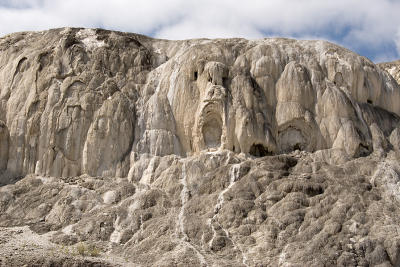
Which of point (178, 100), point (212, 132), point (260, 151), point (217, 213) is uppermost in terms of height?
point (178, 100)

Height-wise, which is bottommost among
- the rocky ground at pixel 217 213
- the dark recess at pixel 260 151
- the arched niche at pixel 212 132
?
the rocky ground at pixel 217 213

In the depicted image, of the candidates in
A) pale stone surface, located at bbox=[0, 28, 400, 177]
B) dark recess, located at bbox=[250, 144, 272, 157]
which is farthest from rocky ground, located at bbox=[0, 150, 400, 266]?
pale stone surface, located at bbox=[0, 28, 400, 177]

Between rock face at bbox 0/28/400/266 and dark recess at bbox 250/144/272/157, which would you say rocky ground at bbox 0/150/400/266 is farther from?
dark recess at bbox 250/144/272/157

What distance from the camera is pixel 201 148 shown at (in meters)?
36.6

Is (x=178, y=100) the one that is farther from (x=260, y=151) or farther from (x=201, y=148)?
(x=260, y=151)

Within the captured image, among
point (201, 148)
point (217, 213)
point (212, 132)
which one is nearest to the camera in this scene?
point (217, 213)

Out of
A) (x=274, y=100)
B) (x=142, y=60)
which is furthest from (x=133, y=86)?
(x=274, y=100)

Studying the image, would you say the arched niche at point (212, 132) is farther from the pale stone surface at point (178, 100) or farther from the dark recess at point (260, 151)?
the dark recess at point (260, 151)

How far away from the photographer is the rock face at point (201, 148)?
30.3 metres

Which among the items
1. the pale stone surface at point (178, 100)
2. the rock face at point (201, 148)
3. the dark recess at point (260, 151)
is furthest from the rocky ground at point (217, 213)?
the pale stone surface at point (178, 100)

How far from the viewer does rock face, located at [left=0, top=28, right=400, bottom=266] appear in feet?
99.5

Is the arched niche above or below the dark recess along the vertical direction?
above

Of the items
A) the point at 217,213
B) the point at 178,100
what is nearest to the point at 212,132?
the point at 178,100

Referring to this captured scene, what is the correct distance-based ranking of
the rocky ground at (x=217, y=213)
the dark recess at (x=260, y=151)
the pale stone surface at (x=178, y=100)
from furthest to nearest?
the pale stone surface at (x=178, y=100) < the dark recess at (x=260, y=151) < the rocky ground at (x=217, y=213)
